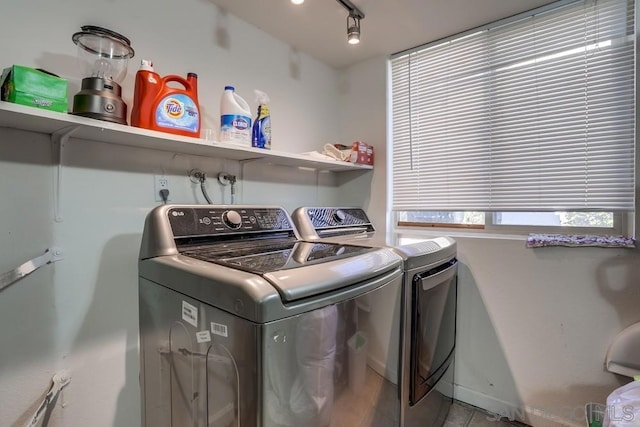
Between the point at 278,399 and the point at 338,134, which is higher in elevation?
the point at 338,134

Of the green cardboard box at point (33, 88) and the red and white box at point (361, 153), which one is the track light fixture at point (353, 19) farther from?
the green cardboard box at point (33, 88)

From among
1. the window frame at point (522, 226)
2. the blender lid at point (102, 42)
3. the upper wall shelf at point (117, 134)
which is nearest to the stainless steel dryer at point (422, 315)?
the window frame at point (522, 226)

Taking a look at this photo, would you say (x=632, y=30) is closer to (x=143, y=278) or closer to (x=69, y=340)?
(x=143, y=278)

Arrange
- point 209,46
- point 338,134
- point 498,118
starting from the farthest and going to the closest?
point 338,134 < point 498,118 < point 209,46

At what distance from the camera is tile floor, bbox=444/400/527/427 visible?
1.77 metres

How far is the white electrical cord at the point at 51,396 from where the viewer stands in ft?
3.53

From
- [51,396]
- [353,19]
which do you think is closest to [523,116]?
[353,19]

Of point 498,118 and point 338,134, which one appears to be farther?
point 338,134

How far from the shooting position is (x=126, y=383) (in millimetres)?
1354

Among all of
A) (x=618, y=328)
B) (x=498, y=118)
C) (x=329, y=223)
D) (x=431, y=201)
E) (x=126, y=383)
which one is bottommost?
(x=126, y=383)

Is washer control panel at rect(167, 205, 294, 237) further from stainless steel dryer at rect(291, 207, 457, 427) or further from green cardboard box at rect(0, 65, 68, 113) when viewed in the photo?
green cardboard box at rect(0, 65, 68, 113)

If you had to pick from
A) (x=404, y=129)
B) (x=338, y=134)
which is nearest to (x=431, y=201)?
(x=404, y=129)

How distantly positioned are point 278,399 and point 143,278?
2.51 feet

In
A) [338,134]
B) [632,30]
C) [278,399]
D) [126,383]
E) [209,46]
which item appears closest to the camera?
[278,399]
